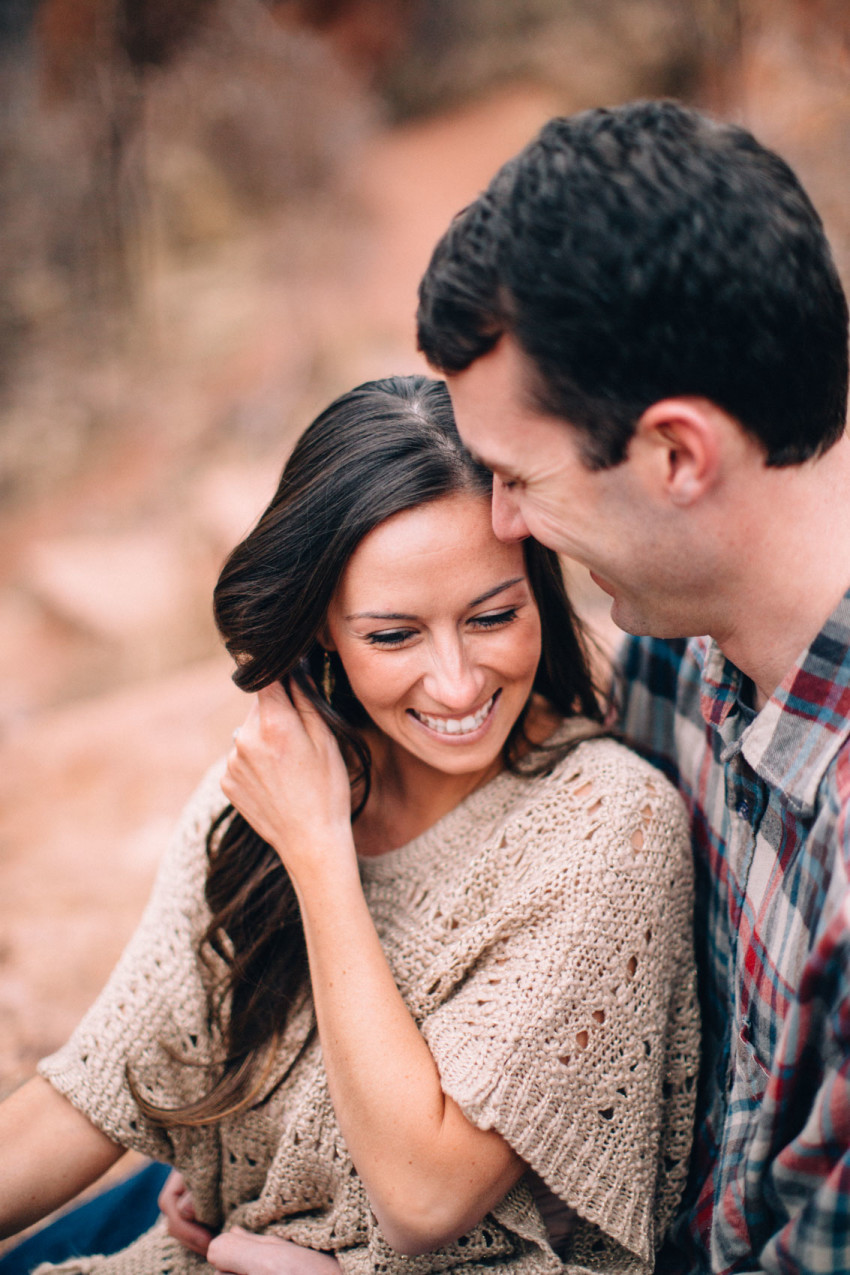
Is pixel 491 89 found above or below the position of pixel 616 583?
above

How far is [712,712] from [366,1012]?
2.74ft

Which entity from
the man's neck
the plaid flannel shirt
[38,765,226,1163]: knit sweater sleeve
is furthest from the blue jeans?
the man's neck

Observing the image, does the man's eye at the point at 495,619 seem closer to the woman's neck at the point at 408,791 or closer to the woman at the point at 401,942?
the woman at the point at 401,942

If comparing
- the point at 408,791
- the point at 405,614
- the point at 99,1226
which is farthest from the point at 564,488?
the point at 99,1226

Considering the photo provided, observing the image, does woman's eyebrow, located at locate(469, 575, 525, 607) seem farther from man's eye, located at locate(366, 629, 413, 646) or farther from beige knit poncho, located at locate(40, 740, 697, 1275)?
beige knit poncho, located at locate(40, 740, 697, 1275)

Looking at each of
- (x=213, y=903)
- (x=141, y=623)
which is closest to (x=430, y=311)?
(x=213, y=903)

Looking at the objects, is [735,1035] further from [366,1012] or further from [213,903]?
[213,903]

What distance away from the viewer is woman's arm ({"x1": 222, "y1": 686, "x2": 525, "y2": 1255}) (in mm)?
1553

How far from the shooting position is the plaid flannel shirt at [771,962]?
1.26 m

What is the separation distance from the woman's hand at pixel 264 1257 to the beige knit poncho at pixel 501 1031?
25 millimetres

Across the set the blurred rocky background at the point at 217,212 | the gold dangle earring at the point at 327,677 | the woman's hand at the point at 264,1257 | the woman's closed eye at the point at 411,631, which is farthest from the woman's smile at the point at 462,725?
the blurred rocky background at the point at 217,212

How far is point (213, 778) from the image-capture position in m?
2.25

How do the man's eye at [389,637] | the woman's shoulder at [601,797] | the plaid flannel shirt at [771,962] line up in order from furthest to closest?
the man's eye at [389,637] → the woman's shoulder at [601,797] → the plaid flannel shirt at [771,962]

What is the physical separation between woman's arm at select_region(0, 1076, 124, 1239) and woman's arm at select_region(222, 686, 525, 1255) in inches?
25.9
